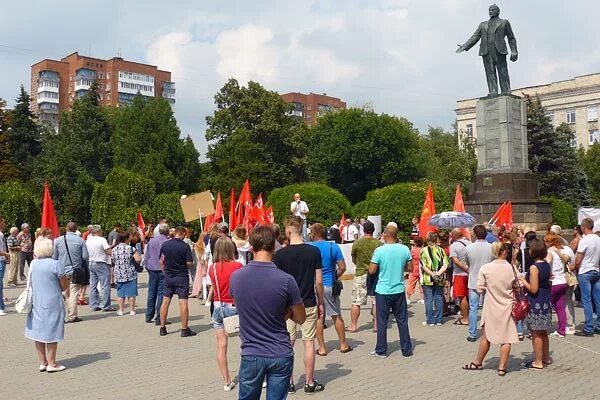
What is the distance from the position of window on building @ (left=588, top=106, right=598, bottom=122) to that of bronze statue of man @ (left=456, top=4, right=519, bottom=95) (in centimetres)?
6644

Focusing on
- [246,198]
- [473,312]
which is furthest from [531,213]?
[473,312]

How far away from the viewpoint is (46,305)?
8453 millimetres

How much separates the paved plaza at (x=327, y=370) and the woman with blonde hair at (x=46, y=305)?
0.34 meters

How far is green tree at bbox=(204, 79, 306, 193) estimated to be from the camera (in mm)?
53125

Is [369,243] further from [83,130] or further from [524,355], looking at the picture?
[83,130]

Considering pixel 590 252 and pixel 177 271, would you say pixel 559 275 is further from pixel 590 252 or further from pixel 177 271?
pixel 177 271

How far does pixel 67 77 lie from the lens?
95.7m

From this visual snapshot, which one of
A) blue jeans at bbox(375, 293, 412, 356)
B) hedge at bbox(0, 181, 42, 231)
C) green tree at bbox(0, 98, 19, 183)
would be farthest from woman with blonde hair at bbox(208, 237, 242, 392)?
green tree at bbox(0, 98, 19, 183)

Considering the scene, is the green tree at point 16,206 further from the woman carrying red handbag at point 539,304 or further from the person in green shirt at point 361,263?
the woman carrying red handbag at point 539,304

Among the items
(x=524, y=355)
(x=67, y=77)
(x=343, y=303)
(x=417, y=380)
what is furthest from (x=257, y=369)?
(x=67, y=77)

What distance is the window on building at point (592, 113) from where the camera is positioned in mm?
81875

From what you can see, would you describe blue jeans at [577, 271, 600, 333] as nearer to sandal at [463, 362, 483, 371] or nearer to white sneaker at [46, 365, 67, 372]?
sandal at [463, 362, 483, 371]

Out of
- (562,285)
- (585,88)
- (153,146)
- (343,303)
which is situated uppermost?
(585,88)

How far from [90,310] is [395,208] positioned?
804 inches
